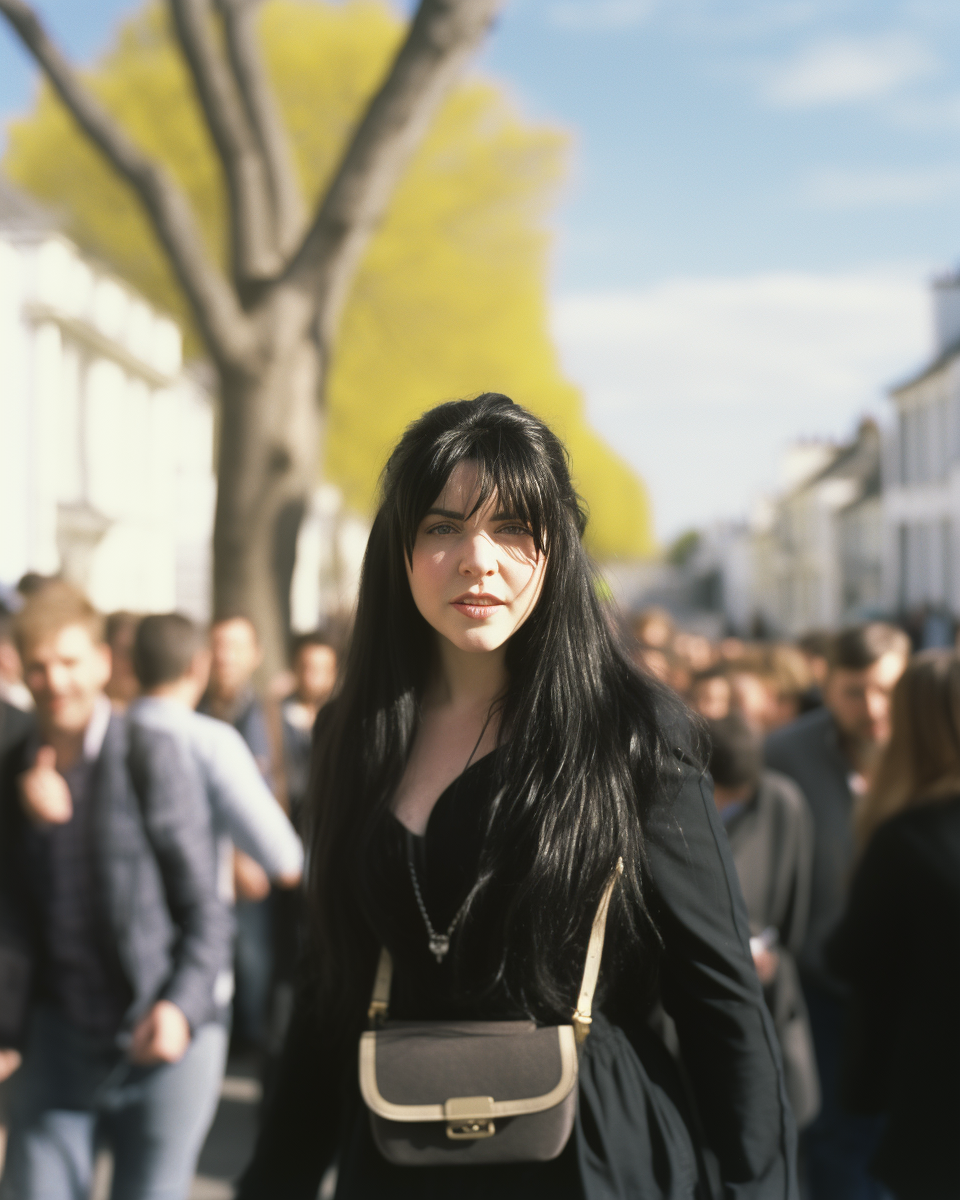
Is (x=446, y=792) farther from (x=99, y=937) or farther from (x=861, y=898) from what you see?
(x=861, y=898)

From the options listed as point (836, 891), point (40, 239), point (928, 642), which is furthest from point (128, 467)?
point (836, 891)

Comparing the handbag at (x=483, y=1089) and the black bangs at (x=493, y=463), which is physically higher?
the black bangs at (x=493, y=463)

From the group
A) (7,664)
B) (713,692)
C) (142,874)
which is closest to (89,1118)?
(142,874)

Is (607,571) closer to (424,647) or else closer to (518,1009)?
(424,647)

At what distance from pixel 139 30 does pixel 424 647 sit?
23.1 meters

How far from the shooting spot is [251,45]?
8.88 meters

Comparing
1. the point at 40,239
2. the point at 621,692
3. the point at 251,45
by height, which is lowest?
the point at 621,692

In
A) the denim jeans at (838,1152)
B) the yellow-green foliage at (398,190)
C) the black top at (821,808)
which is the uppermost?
the yellow-green foliage at (398,190)

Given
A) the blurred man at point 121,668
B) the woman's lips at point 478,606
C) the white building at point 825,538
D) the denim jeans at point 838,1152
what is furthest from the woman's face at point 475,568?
the white building at point 825,538

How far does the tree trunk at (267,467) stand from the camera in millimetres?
9000

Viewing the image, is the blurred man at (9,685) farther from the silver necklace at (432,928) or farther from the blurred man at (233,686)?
the silver necklace at (432,928)

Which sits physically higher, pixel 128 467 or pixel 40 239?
pixel 40 239

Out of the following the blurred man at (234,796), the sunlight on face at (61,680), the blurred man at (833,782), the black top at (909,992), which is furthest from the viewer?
the blurred man at (833,782)

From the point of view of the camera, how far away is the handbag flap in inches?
71.6
